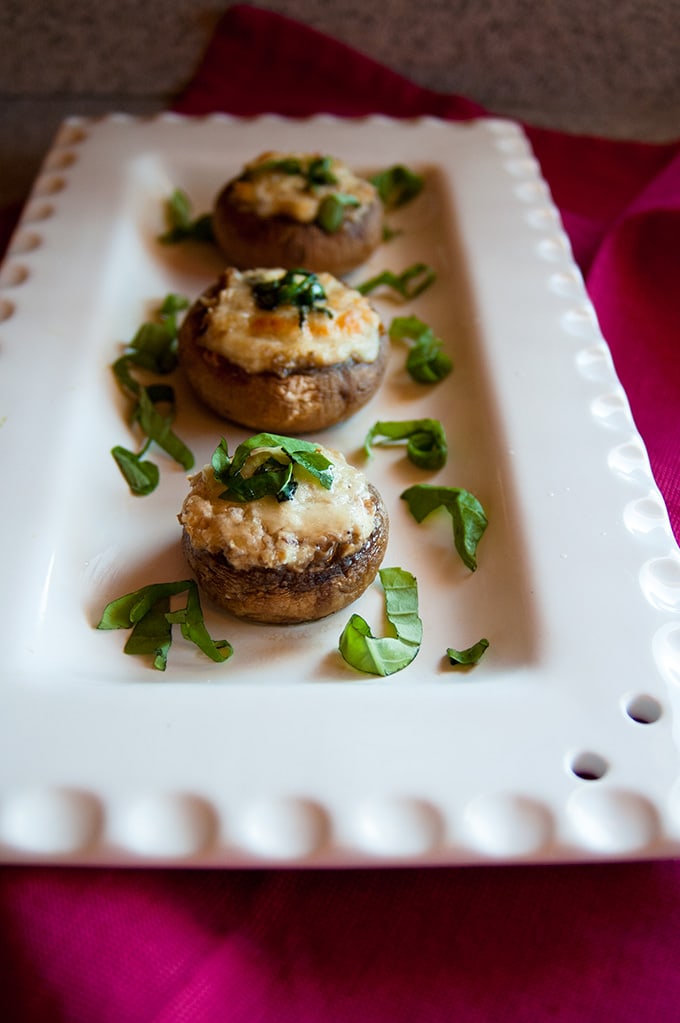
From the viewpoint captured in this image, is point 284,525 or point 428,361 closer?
point 284,525

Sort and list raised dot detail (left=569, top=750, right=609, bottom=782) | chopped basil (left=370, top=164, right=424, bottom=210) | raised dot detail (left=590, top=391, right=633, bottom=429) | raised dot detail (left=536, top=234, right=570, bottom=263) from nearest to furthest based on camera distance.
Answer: raised dot detail (left=569, top=750, right=609, bottom=782)
raised dot detail (left=590, top=391, right=633, bottom=429)
raised dot detail (left=536, top=234, right=570, bottom=263)
chopped basil (left=370, top=164, right=424, bottom=210)

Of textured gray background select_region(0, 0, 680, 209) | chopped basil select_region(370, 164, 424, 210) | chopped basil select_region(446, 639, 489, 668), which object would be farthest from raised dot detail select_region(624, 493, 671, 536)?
textured gray background select_region(0, 0, 680, 209)

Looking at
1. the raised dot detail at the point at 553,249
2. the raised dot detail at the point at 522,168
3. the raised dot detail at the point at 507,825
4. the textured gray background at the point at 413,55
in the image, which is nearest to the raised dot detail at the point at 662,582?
the raised dot detail at the point at 507,825

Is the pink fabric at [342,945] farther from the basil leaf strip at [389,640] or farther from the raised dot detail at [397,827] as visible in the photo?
the basil leaf strip at [389,640]

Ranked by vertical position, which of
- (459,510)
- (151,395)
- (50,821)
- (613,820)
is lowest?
(151,395)

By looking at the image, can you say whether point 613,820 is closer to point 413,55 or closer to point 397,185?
point 397,185

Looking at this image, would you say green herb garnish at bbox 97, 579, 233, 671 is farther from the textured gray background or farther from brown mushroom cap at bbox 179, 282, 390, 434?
the textured gray background

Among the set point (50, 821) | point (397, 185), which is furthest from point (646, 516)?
point (397, 185)
